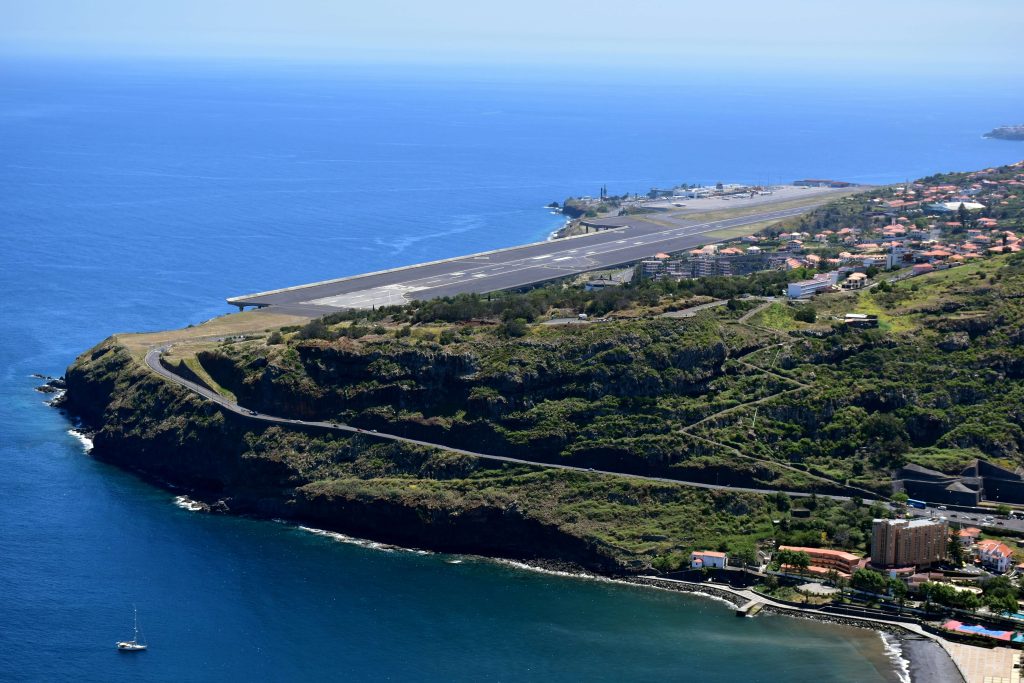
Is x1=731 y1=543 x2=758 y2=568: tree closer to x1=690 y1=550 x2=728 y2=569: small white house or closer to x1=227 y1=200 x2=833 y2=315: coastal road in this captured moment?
x1=690 y1=550 x2=728 y2=569: small white house

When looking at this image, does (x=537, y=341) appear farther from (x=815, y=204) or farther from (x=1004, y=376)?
(x=815, y=204)

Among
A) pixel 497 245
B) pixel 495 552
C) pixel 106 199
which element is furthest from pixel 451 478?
pixel 106 199

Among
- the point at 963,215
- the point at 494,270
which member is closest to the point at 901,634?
the point at 494,270

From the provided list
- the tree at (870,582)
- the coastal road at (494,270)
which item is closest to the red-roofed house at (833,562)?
the tree at (870,582)

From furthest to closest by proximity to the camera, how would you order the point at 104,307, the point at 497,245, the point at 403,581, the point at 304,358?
1. the point at 497,245
2. the point at 104,307
3. the point at 304,358
4. the point at 403,581

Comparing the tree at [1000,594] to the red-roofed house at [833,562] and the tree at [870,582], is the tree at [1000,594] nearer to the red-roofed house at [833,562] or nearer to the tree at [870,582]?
the tree at [870,582]

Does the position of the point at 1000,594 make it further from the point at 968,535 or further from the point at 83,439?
the point at 83,439

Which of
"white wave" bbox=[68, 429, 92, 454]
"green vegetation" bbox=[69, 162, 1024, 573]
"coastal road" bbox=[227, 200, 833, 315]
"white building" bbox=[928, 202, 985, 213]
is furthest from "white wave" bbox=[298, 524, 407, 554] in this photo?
"white building" bbox=[928, 202, 985, 213]
